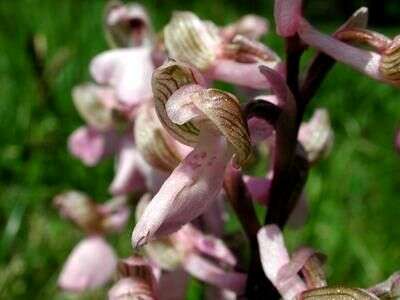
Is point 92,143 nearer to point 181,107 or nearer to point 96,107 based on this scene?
point 96,107

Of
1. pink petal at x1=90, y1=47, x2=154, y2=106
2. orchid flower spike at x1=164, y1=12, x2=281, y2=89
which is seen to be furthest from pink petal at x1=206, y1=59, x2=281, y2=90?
pink petal at x1=90, y1=47, x2=154, y2=106

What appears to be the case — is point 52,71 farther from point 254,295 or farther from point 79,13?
point 79,13

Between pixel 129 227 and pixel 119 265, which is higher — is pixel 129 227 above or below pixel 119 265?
below

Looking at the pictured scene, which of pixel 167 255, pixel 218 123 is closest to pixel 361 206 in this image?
pixel 167 255

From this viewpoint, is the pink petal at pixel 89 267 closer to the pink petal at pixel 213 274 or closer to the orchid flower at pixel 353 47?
the pink petal at pixel 213 274

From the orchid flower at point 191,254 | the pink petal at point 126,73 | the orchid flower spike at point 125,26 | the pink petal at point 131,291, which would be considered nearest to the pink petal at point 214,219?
the orchid flower at point 191,254

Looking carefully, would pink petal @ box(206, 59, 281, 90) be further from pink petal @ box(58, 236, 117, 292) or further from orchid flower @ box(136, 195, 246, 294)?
pink petal @ box(58, 236, 117, 292)
